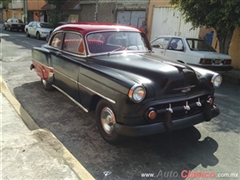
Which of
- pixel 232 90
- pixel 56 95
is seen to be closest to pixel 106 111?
pixel 56 95

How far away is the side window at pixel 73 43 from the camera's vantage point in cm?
427

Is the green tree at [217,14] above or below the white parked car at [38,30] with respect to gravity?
above

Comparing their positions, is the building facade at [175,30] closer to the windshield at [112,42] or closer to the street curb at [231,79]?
the street curb at [231,79]

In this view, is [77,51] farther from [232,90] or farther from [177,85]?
[232,90]

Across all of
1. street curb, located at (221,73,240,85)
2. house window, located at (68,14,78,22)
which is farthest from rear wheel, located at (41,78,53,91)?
house window, located at (68,14,78,22)

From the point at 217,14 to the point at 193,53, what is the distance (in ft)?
6.04

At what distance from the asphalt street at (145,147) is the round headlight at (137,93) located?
88cm

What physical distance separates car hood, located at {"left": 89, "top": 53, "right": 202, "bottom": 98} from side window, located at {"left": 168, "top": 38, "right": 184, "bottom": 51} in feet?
14.9

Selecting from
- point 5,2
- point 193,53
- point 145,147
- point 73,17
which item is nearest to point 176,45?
point 193,53

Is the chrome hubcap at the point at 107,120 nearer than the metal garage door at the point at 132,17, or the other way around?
the chrome hubcap at the point at 107,120

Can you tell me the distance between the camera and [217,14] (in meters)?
8.16

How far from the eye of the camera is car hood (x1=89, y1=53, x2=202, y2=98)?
10.5ft

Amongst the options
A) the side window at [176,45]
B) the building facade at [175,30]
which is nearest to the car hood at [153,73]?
the side window at [176,45]

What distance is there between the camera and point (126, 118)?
3.00 m
